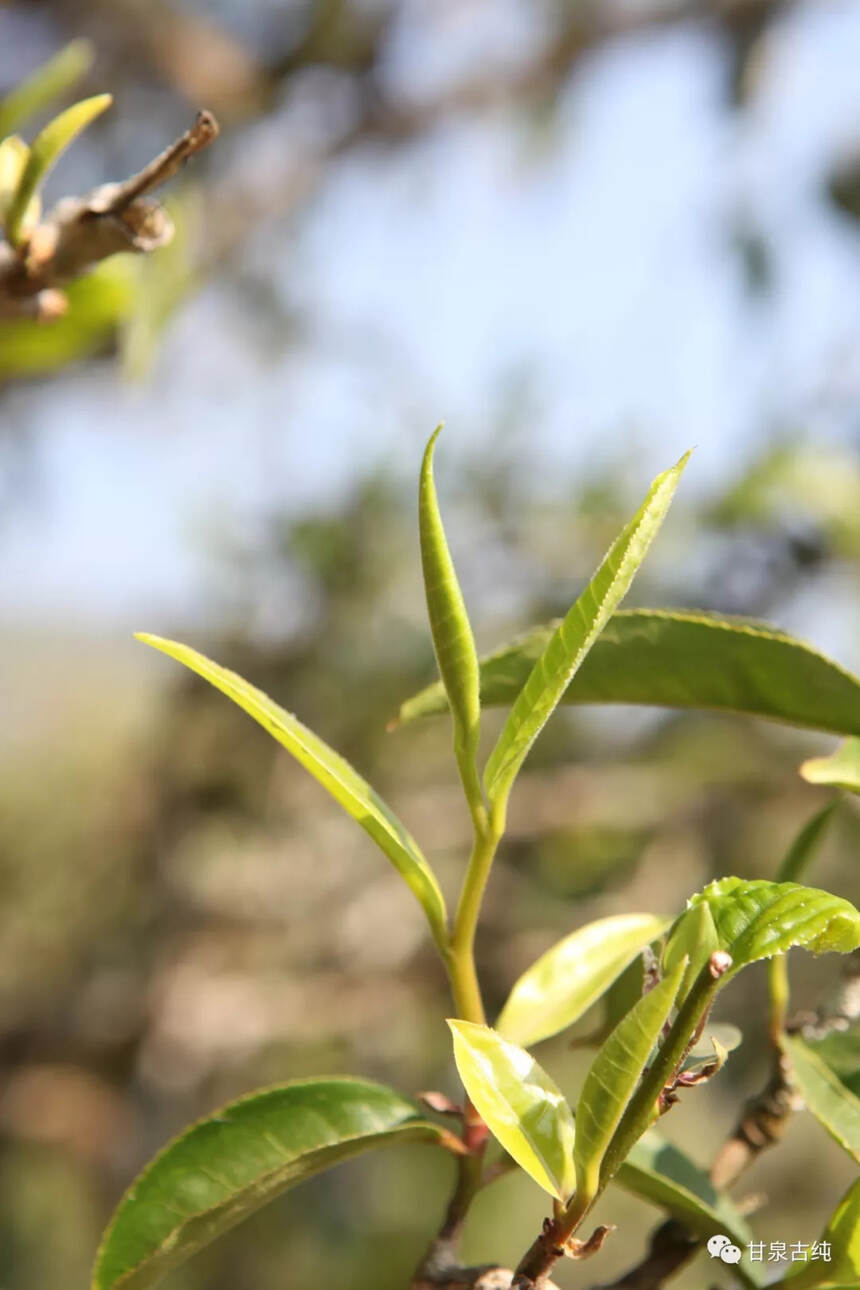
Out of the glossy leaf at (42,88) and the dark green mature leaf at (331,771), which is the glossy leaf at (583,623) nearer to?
the dark green mature leaf at (331,771)

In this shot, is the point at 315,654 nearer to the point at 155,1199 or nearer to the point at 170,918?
the point at 170,918

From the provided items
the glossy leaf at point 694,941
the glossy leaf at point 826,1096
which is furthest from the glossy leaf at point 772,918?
the glossy leaf at point 826,1096

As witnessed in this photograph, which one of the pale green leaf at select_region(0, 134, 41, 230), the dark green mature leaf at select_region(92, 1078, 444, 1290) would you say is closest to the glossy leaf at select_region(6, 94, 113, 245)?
the pale green leaf at select_region(0, 134, 41, 230)

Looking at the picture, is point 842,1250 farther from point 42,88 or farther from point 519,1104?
point 42,88

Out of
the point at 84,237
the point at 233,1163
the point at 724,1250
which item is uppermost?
the point at 84,237

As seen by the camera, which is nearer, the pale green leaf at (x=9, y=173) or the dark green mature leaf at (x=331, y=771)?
the dark green mature leaf at (x=331, y=771)

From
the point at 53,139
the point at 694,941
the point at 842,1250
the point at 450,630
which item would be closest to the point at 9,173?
the point at 53,139

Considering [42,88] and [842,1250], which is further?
[42,88]
